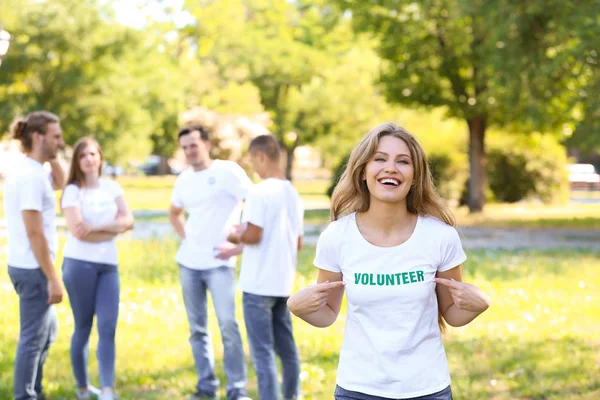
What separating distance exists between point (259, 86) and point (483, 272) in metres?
44.5

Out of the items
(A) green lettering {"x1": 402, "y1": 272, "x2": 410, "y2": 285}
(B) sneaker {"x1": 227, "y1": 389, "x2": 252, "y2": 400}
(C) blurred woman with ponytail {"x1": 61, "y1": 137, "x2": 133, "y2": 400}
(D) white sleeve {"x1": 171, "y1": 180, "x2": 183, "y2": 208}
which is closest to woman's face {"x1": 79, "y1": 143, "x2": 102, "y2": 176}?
(C) blurred woman with ponytail {"x1": 61, "y1": 137, "x2": 133, "y2": 400}

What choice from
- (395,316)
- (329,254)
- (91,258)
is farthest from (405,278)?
(91,258)

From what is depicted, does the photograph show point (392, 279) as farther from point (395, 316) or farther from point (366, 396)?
point (366, 396)

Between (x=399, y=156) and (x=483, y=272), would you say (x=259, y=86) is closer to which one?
(x=483, y=272)

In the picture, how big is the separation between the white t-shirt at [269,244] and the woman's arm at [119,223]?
995 mm

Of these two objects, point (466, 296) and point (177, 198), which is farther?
point (177, 198)

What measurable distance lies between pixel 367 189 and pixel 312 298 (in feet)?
1.80

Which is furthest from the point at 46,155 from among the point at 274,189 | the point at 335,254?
the point at 335,254

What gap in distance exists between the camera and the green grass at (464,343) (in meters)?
7.04

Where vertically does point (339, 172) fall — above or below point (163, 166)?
above

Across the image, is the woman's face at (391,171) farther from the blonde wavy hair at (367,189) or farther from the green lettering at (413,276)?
A: the green lettering at (413,276)

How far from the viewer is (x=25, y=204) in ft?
18.7

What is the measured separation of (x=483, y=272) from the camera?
519 inches

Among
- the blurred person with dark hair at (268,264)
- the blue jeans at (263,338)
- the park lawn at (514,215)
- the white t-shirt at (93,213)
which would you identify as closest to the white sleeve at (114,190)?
the white t-shirt at (93,213)
